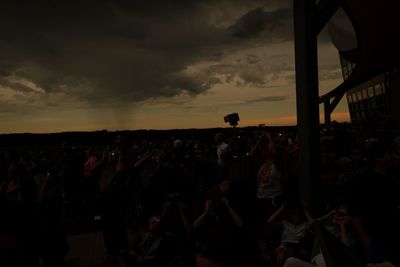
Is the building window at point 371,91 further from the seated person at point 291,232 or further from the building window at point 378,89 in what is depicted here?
the seated person at point 291,232

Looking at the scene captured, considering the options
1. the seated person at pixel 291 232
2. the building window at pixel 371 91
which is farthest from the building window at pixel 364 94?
the seated person at pixel 291 232

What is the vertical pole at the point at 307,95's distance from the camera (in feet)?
15.7

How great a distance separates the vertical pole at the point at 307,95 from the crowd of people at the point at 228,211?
177 mm

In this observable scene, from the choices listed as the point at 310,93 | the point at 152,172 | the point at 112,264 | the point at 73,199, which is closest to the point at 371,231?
the point at 310,93

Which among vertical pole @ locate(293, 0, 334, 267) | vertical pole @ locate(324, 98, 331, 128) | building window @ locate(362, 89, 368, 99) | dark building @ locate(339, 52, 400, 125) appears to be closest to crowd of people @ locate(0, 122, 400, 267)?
vertical pole @ locate(293, 0, 334, 267)

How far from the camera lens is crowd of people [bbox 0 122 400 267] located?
303cm

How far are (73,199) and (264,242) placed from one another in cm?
586

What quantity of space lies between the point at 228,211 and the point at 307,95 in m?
1.86

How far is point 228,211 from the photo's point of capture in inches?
176

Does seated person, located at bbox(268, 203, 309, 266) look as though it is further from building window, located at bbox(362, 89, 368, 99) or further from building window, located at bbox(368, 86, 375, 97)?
building window, located at bbox(362, 89, 368, 99)

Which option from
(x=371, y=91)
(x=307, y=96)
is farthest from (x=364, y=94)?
(x=307, y=96)

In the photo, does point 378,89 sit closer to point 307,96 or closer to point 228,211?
point 307,96

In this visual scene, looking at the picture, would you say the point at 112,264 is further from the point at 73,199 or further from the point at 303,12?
the point at 303,12

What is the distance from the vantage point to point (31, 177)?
21.4ft
